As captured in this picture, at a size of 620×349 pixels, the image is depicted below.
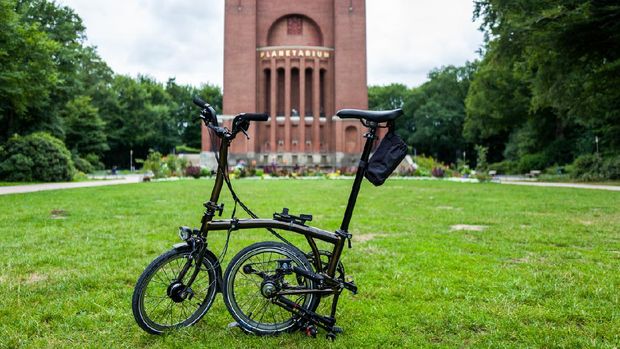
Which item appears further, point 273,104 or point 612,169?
point 273,104

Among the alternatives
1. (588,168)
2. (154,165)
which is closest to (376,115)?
(588,168)

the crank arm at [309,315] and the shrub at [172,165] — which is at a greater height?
the shrub at [172,165]

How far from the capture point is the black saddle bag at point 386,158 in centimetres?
297

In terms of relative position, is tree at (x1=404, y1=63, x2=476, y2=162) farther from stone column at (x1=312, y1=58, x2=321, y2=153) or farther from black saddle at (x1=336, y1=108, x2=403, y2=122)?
black saddle at (x1=336, y1=108, x2=403, y2=122)

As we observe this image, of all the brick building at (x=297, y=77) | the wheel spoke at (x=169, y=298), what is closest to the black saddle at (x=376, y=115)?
the wheel spoke at (x=169, y=298)

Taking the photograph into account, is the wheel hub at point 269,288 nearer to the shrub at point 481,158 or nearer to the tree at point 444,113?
the shrub at point 481,158

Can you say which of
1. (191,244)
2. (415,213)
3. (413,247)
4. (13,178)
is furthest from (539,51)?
(13,178)

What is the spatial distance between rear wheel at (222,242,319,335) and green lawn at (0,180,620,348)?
0.12 metres

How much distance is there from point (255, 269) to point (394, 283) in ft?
5.06

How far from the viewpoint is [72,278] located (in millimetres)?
4215

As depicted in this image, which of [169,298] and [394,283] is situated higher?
[169,298]

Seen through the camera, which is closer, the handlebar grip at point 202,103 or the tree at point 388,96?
the handlebar grip at point 202,103

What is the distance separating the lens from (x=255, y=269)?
10.1 feet

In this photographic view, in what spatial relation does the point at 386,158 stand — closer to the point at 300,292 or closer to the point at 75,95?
the point at 300,292
